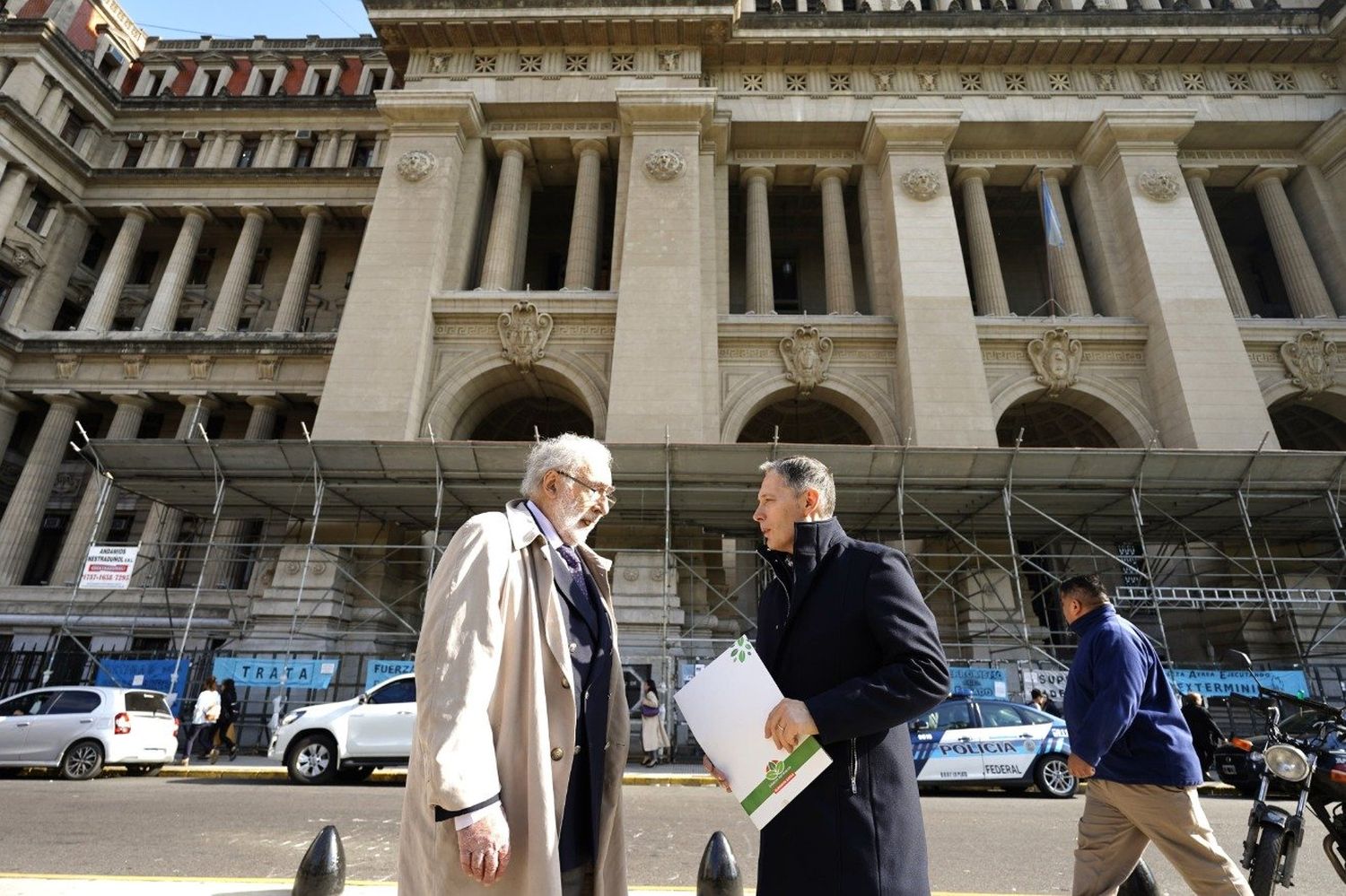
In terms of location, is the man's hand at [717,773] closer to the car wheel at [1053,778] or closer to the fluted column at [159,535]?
the car wheel at [1053,778]

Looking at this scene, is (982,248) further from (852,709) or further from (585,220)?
(852,709)

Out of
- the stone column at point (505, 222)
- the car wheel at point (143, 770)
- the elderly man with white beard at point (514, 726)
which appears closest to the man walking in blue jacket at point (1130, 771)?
the elderly man with white beard at point (514, 726)

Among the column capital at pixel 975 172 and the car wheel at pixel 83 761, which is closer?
the car wheel at pixel 83 761

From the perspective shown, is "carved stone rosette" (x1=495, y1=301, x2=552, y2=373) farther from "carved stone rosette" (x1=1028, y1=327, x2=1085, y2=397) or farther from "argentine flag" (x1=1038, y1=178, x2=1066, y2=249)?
"argentine flag" (x1=1038, y1=178, x2=1066, y2=249)

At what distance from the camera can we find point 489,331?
68.4 ft

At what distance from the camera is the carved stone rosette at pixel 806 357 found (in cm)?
2050

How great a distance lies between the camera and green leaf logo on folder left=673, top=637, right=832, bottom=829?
7.41 ft

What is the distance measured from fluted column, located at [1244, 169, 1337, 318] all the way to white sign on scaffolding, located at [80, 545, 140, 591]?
3141 cm

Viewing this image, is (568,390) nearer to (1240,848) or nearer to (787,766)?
(1240,848)

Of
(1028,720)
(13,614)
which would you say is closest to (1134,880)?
(1028,720)

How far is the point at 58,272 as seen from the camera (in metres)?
28.4

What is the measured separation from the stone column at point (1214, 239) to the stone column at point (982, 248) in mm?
5798

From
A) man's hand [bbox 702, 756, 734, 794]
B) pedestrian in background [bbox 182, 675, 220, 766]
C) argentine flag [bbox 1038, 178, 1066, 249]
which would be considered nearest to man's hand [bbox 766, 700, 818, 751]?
man's hand [bbox 702, 756, 734, 794]

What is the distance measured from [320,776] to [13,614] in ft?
62.0
